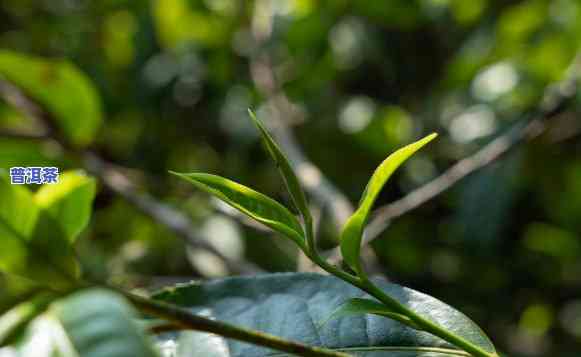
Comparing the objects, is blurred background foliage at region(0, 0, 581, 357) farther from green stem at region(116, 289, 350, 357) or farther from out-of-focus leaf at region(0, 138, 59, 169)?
green stem at region(116, 289, 350, 357)

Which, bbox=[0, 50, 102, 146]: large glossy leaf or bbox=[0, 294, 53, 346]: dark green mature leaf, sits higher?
bbox=[0, 294, 53, 346]: dark green mature leaf

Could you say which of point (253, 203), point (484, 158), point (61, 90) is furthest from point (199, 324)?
point (61, 90)

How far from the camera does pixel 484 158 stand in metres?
1.15

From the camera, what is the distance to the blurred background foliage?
1436 millimetres

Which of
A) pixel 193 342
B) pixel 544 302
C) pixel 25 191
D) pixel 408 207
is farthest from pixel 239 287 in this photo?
pixel 544 302

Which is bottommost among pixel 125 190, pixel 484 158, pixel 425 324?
pixel 125 190

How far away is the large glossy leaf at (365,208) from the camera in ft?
1.33

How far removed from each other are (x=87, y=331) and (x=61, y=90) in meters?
1.23

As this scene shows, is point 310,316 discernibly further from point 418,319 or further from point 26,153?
point 26,153

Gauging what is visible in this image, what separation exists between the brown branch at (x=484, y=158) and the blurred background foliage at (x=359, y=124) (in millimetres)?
101

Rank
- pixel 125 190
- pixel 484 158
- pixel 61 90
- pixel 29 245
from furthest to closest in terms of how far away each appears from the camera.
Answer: pixel 61 90 → pixel 125 190 → pixel 484 158 → pixel 29 245

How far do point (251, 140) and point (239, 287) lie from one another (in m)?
1.08

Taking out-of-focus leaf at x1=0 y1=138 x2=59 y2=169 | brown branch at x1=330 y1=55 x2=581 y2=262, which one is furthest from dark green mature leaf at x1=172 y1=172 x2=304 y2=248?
out-of-focus leaf at x1=0 y1=138 x2=59 y2=169

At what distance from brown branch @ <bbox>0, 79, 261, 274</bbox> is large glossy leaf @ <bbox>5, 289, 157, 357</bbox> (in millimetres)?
754
